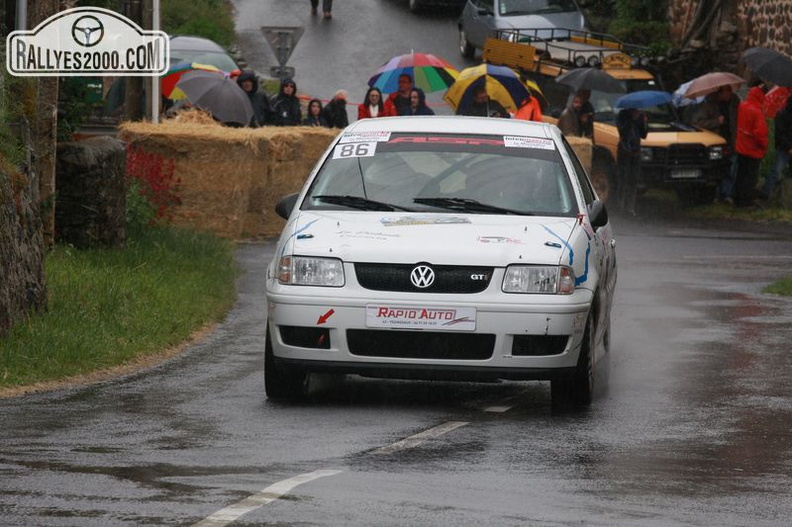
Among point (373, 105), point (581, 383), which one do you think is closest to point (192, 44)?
point (373, 105)

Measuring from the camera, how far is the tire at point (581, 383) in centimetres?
1105

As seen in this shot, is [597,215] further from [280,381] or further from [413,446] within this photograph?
[413,446]

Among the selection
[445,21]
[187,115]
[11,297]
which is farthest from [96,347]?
[445,21]

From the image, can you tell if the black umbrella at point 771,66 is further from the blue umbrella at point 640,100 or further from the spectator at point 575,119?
the spectator at point 575,119

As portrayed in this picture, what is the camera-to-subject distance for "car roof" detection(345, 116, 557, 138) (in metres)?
12.6

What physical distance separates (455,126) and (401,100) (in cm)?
1430

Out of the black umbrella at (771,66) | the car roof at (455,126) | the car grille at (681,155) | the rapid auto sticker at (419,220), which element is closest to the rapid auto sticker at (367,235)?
the rapid auto sticker at (419,220)

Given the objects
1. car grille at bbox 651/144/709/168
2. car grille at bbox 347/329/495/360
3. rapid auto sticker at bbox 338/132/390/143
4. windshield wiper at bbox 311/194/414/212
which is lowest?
car grille at bbox 651/144/709/168

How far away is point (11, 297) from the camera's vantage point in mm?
13102

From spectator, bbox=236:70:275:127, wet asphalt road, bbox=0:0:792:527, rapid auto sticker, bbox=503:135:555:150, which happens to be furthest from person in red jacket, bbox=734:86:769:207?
rapid auto sticker, bbox=503:135:555:150

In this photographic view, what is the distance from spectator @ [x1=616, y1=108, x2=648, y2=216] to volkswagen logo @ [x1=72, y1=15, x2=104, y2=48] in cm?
1012

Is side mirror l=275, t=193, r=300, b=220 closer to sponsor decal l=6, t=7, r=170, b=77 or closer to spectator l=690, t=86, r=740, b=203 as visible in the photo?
sponsor decal l=6, t=7, r=170, b=77

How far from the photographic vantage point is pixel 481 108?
83.2 feet

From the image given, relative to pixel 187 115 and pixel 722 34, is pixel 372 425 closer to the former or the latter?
pixel 187 115
